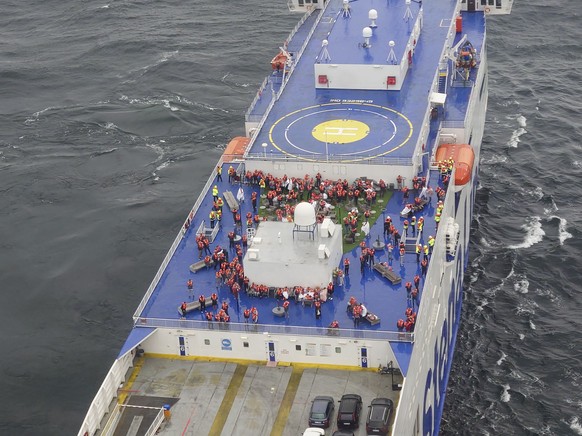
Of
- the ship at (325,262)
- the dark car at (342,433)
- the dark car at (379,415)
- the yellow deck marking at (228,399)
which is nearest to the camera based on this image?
the dark car at (342,433)

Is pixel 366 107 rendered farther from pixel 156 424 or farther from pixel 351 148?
pixel 156 424

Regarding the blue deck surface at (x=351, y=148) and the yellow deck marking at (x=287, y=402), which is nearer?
the yellow deck marking at (x=287, y=402)

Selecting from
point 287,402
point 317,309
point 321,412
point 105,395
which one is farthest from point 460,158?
point 105,395

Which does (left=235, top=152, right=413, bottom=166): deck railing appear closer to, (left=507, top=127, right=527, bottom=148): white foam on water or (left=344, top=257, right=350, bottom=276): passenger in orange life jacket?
(left=344, top=257, right=350, bottom=276): passenger in orange life jacket

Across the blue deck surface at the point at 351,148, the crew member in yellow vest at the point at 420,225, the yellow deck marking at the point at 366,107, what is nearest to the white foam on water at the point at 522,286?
the blue deck surface at the point at 351,148

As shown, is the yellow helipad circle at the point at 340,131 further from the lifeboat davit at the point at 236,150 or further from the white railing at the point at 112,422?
the white railing at the point at 112,422

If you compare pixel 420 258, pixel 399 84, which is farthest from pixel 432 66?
pixel 420 258
